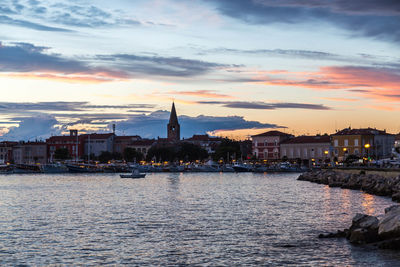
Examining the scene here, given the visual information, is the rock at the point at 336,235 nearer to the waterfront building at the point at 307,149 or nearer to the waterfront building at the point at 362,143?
the waterfront building at the point at 362,143

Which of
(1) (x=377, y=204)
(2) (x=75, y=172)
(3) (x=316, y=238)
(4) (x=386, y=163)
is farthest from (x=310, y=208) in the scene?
(2) (x=75, y=172)

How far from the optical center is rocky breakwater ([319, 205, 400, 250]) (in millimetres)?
20719

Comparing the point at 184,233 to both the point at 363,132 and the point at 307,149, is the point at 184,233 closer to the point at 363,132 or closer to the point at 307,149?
the point at 363,132

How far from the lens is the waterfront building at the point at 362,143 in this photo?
418 ft

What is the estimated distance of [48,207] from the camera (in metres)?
39.5

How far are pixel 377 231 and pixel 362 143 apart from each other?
108363 millimetres

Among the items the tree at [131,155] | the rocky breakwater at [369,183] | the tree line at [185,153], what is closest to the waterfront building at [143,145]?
the tree line at [185,153]

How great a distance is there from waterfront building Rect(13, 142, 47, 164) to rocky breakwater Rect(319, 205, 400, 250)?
175958 mm

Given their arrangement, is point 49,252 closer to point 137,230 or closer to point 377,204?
point 137,230

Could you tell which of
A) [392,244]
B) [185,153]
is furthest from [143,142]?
[392,244]

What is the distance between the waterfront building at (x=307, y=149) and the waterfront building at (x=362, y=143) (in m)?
11.5

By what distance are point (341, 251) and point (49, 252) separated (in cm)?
987

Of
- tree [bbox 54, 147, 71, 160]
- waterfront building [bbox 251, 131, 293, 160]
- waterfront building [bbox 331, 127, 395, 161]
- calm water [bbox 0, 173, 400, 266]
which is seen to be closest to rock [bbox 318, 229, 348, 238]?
calm water [bbox 0, 173, 400, 266]

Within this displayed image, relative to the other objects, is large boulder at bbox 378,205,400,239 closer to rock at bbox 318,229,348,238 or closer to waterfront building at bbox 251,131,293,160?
rock at bbox 318,229,348,238
